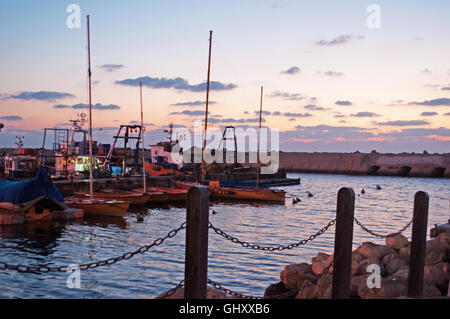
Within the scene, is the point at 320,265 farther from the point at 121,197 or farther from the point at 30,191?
the point at 121,197

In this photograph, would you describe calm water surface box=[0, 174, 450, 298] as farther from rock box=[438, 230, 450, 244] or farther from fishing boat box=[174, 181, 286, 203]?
fishing boat box=[174, 181, 286, 203]

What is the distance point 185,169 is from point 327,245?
4019 cm

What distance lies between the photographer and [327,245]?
1856 cm

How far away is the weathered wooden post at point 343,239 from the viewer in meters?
Result: 6.40

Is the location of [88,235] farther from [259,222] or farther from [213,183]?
[213,183]

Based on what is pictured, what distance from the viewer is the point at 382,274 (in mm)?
9039

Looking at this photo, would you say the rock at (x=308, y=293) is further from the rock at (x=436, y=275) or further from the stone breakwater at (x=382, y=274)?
the rock at (x=436, y=275)

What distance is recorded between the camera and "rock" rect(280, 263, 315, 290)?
9547mm

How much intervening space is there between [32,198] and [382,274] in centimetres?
1812

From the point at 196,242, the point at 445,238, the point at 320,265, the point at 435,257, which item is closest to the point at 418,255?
the point at 320,265

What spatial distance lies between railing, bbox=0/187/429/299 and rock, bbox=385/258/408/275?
1.49m

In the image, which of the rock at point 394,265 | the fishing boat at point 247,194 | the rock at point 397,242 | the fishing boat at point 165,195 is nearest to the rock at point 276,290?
the rock at point 394,265

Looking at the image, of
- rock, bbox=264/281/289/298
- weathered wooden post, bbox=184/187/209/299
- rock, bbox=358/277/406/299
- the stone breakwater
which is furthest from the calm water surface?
weathered wooden post, bbox=184/187/209/299
